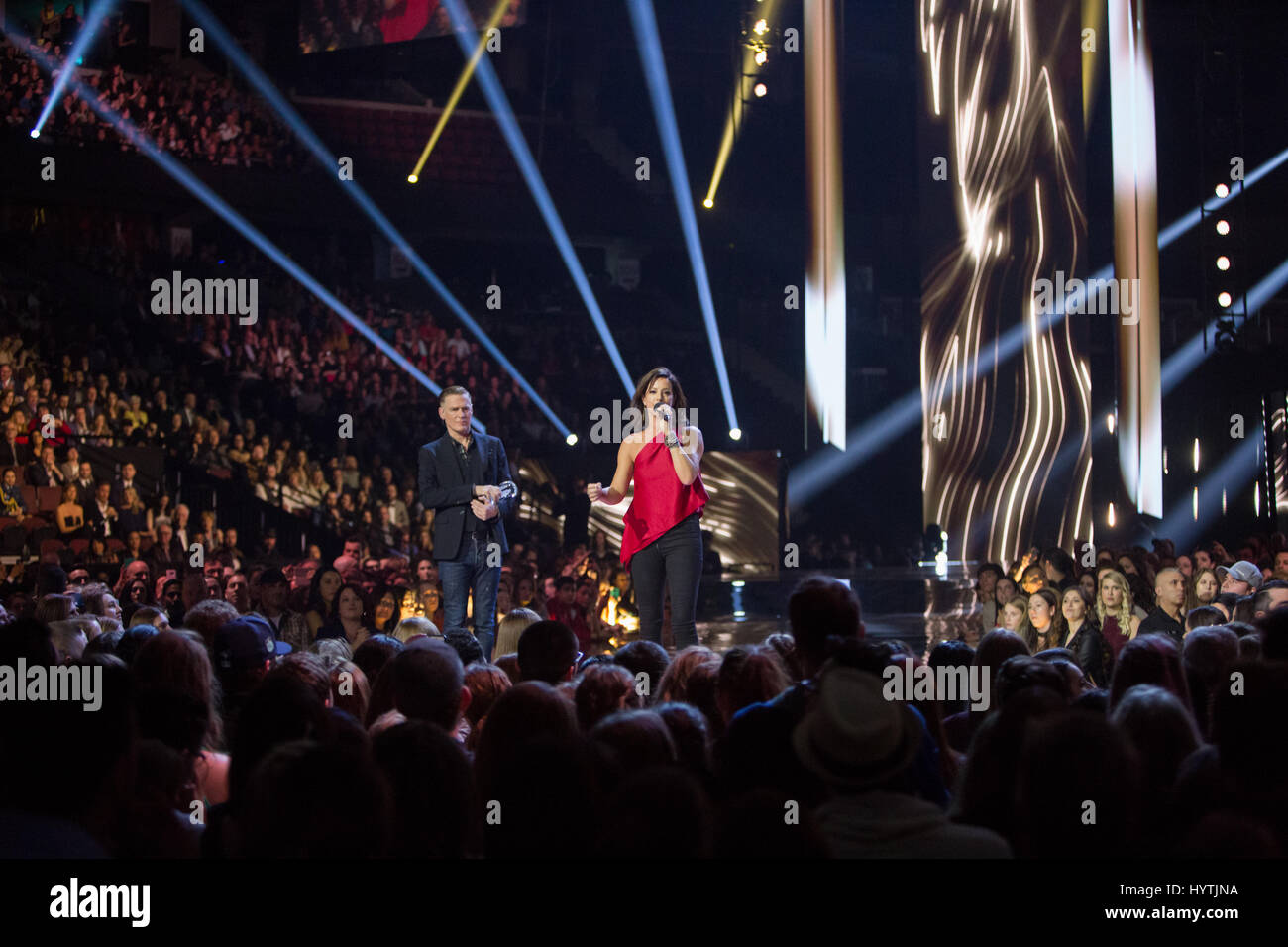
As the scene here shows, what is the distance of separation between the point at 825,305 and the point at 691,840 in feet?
44.4

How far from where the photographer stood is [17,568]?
413 inches

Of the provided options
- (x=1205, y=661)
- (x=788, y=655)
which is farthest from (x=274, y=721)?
(x=1205, y=661)

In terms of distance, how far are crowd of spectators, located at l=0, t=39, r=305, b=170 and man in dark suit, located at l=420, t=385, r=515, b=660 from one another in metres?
13.3

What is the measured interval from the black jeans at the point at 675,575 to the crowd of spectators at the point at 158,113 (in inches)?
570

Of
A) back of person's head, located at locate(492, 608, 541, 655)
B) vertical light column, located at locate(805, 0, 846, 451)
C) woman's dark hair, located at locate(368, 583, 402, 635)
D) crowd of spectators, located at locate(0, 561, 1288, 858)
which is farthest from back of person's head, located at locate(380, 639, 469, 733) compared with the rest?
vertical light column, located at locate(805, 0, 846, 451)

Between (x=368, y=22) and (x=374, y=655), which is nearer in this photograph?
(x=374, y=655)

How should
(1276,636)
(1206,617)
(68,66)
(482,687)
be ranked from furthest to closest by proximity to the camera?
(68,66)
(1206,617)
(482,687)
(1276,636)

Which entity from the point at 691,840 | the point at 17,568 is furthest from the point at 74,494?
the point at 691,840

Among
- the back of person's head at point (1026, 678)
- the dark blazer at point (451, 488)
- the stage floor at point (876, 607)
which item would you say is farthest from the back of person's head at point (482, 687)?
the stage floor at point (876, 607)
